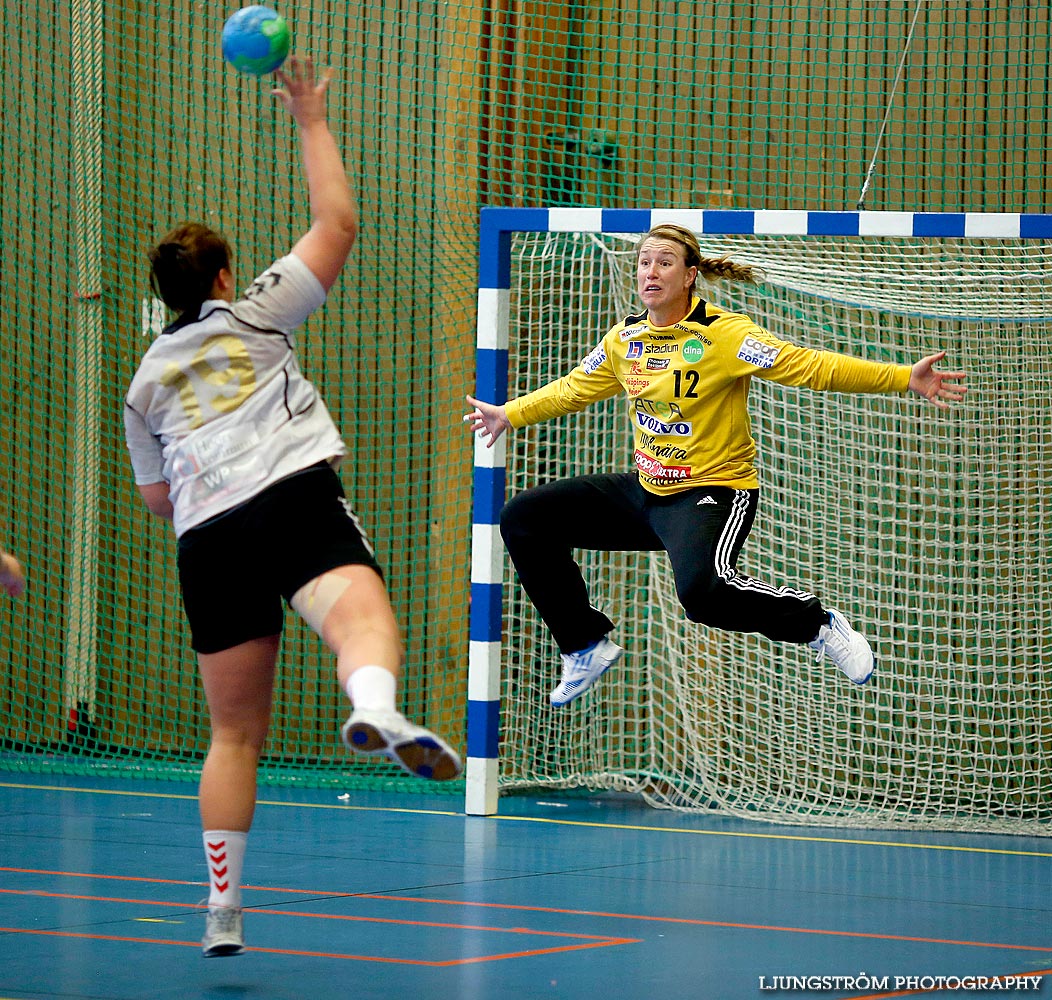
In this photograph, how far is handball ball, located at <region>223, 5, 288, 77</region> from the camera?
13.8ft

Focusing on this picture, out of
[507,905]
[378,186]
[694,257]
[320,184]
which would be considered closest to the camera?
[320,184]

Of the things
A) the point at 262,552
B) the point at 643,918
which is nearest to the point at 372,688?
the point at 262,552

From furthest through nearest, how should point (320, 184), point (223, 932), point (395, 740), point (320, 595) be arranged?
point (223, 932) → point (320, 184) → point (320, 595) → point (395, 740)

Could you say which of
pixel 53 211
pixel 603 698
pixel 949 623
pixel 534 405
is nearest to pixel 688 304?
pixel 534 405

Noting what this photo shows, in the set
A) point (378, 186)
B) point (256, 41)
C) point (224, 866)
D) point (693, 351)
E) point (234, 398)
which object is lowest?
point (224, 866)

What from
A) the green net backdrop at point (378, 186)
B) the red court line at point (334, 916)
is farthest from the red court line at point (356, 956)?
the green net backdrop at point (378, 186)

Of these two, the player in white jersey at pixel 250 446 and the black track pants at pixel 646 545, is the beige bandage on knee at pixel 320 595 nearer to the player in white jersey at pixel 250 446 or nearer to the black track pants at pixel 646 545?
the player in white jersey at pixel 250 446

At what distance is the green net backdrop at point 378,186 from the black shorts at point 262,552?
465 cm

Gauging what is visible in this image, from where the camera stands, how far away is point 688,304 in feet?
19.9

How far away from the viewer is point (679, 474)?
5.91 metres

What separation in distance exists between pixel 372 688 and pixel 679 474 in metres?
2.41

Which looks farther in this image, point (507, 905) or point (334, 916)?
point (507, 905)

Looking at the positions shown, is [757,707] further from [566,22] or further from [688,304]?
[566,22]

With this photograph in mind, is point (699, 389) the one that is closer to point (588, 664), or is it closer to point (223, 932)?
point (588, 664)
